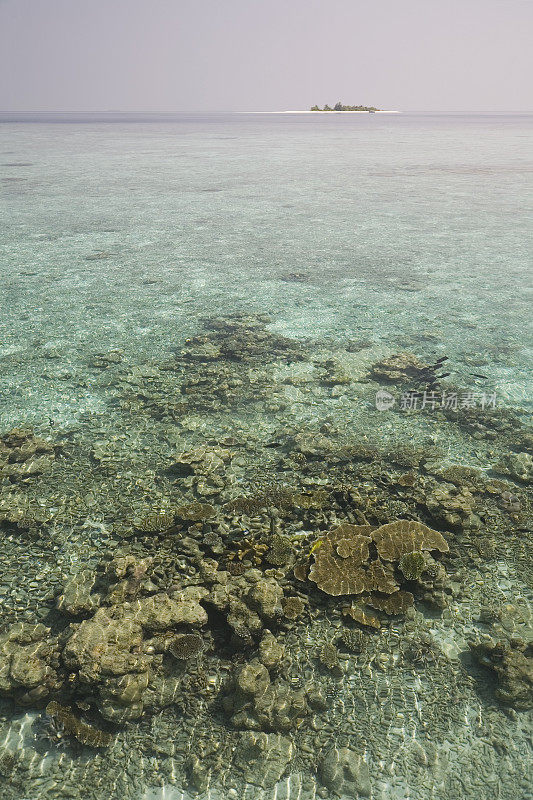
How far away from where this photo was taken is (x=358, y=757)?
2.85m

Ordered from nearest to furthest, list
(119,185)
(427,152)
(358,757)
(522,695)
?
(358,757) < (522,695) < (119,185) < (427,152)

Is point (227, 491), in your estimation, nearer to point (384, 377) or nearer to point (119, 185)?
point (384, 377)

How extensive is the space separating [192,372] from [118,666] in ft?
13.3

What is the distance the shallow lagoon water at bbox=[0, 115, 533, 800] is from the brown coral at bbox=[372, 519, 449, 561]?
0.65ft

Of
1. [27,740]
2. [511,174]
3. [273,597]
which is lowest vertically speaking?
[27,740]

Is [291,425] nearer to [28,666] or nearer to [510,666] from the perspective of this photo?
[510,666]

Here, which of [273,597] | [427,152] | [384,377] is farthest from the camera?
[427,152]

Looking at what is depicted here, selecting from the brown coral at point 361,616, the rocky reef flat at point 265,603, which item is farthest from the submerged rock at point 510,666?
the brown coral at point 361,616

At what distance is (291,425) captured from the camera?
572 cm

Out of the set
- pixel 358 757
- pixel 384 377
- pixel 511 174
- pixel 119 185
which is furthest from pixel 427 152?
pixel 358 757

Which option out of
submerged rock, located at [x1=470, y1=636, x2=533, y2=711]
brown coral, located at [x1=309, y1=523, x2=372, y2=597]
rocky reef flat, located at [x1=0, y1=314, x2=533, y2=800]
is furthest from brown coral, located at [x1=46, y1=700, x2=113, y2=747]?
submerged rock, located at [x1=470, y1=636, x2=533, y2=711]

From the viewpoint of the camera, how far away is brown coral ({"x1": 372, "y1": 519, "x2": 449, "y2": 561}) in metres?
3.98

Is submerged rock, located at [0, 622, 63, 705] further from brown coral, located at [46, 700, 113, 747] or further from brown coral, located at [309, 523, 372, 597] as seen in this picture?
brown coral, located at [309, 523, 372, 597]

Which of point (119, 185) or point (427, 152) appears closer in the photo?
point (119, 185)
